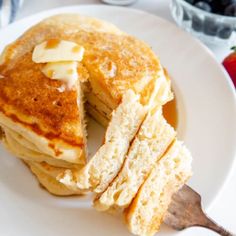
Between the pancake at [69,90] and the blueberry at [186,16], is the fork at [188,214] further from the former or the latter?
the blueberry at [186,16]

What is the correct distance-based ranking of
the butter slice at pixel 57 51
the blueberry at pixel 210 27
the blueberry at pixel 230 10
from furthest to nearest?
the blueberry at pixel 210 27 < the blueberry at pixel 230 10 < the butter slice at pixel 57 51

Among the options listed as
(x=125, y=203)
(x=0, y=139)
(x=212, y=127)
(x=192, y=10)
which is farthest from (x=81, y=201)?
(x=192, y=10)

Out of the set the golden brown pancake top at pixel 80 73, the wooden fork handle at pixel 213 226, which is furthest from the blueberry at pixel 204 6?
the wooden fork handle at pixel 213 226

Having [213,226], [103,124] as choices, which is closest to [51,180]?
[103,124]

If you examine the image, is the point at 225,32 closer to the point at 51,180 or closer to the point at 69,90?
the point at 69,90

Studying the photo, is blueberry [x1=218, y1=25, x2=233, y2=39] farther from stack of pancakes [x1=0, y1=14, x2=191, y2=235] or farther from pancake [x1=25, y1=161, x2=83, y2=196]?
pancake [x1=25, y1=161, x2=83, y2=196]

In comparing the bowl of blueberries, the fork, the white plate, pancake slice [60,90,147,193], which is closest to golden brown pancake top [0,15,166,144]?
pancake slice [60,90,147,193]
